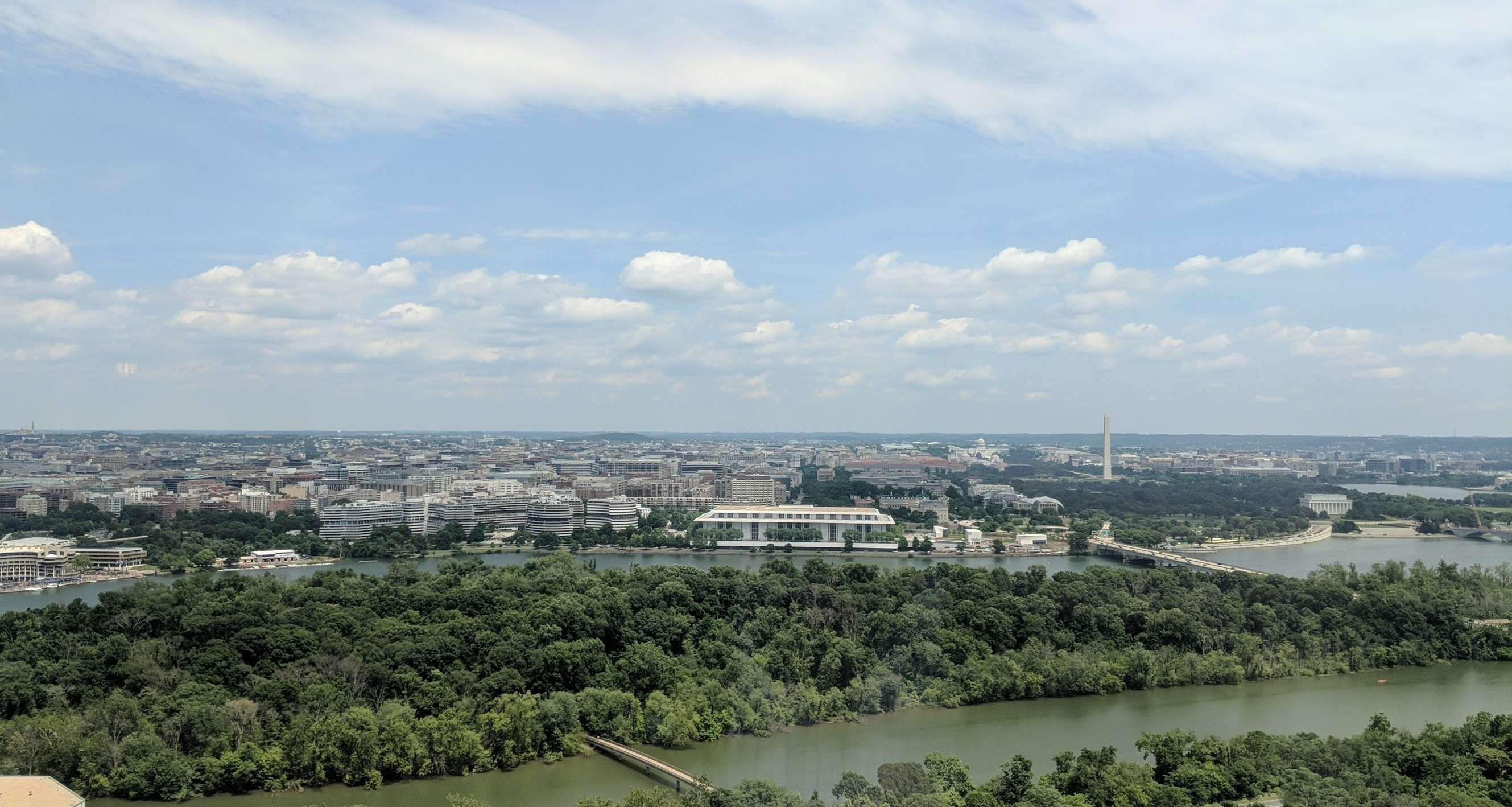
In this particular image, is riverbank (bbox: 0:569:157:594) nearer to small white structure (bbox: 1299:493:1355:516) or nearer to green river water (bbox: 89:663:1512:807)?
green river water (bbox: 89:663:1512:807)

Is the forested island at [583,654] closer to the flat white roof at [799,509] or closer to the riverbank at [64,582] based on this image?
the riverbank at [64,582]

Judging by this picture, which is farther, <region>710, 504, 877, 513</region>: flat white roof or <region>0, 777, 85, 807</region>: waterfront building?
<region>710, 504, 877, 513</region>: flat white roof

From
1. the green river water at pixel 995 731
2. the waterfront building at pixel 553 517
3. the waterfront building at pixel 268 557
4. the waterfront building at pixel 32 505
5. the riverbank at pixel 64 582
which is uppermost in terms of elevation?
the waterfront building at pixel 32 505

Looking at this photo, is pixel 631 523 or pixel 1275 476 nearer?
pixel 631 523

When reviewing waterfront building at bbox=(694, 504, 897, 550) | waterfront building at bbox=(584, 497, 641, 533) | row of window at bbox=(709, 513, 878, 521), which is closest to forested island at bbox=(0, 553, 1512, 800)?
waterfront building at bbox=(694, 504, 897, 550)

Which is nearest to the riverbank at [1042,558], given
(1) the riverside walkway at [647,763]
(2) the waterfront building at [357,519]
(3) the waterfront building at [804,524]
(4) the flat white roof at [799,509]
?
(3) the waterfront building at [804,524]

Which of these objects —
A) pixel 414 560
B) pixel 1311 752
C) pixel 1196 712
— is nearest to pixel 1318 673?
pixel 1196 712

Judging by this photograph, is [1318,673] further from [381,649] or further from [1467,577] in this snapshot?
[381,649]
